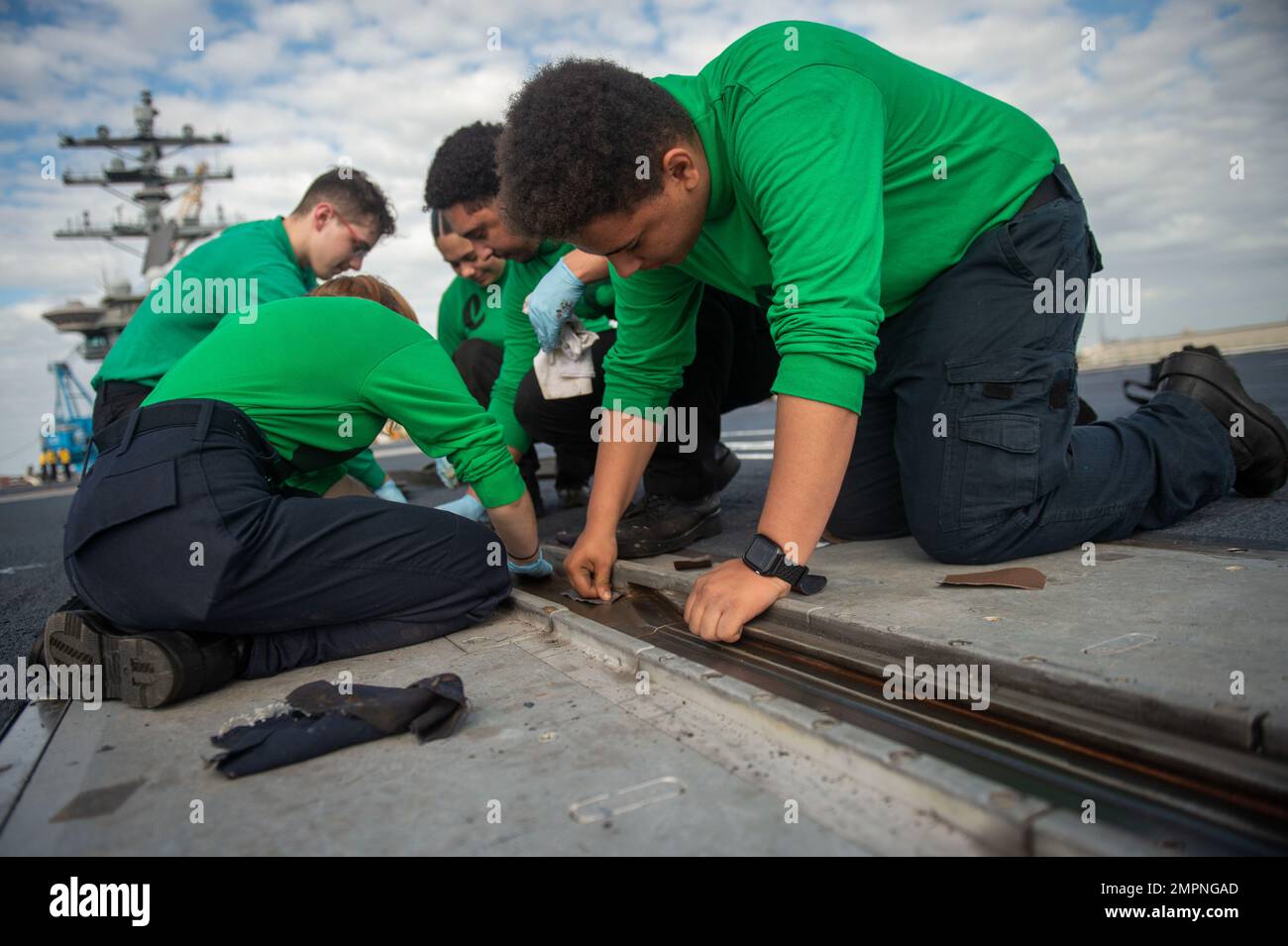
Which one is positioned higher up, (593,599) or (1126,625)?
(1126,625)

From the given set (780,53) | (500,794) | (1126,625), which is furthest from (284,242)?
(1126,625)

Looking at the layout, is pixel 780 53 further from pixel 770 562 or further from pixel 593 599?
pixel 593 599

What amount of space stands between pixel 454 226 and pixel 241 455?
1.84 metres

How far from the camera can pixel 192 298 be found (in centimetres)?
326

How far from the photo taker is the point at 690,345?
2.48 meters

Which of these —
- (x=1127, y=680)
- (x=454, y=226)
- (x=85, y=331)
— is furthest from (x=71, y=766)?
(x=85, y=331)

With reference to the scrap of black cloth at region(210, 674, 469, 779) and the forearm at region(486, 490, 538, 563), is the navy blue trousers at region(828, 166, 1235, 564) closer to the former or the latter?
the forearm at region(486, 490, 538, 563)

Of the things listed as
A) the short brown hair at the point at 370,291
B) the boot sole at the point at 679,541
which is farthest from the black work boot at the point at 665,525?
the short brown hair at the point at 370,291

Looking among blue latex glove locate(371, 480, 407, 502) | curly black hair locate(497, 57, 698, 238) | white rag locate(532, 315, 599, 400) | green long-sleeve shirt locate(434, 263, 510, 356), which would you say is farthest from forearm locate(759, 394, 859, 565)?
blue latex glove locate(371, 480, 407, 502)

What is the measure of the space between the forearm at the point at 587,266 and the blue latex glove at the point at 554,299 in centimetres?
2

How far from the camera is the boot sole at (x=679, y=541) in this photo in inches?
105

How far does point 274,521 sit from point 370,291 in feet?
2.95

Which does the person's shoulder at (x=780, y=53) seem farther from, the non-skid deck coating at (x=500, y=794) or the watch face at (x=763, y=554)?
the non-skid deck coating at (x=500, y=794)
